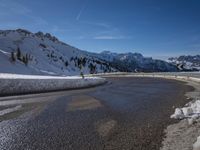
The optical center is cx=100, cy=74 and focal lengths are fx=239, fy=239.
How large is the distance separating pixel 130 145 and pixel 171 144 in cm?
141

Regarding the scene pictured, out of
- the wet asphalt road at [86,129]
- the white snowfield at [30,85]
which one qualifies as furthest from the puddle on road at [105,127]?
the white snowfield at [30,85]

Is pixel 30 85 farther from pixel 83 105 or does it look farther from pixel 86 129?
pixel 86 129

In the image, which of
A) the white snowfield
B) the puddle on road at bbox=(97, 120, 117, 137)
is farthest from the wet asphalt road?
the white snowfield

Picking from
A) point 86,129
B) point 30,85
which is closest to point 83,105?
point 86,129

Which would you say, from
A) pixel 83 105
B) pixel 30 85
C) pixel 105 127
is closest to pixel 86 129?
pixel 105 127

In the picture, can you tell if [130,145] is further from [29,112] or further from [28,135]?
[29,112]

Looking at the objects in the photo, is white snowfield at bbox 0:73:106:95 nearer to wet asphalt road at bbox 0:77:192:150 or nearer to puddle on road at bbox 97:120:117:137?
wet asphalt road at bbox 0:77:192:150

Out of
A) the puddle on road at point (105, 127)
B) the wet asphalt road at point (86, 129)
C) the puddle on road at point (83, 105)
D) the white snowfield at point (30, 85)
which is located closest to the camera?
the wet asphalt road at point (86, 129)

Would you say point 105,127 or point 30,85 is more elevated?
point 30,85

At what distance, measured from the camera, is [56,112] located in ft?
47.8

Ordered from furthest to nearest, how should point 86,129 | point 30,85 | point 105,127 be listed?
1. point 30,85
2. point 105,127
3. point 86,129

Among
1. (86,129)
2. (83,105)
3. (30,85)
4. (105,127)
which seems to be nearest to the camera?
(86,129)

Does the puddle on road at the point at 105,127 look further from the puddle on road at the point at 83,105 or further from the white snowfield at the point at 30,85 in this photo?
the white snowfield at the point at 30,85

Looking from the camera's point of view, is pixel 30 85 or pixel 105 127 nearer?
pixel 105 127
